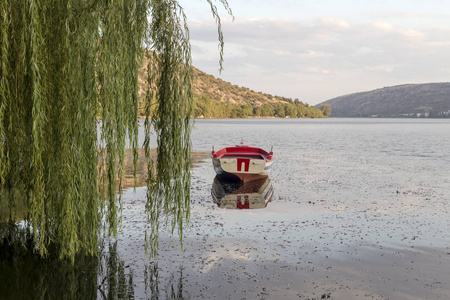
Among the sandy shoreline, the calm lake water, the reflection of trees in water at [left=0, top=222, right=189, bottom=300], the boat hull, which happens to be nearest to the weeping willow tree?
the reflection of trees in water at [left=0, top=222, right=189, bottom=300]

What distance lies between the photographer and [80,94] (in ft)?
22.3

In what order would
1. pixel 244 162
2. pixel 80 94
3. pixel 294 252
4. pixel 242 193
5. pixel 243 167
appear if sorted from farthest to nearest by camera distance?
pixel 243 167
pixel 244 162
pixel 242 193
pixel 294 252
pixel 80 94

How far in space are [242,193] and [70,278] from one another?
45.0ft

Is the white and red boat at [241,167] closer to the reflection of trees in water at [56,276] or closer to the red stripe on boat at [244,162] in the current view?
the red stripe on boat at [244,162]

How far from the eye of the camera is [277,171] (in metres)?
32.2

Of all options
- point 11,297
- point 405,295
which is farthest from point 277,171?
point 11,297

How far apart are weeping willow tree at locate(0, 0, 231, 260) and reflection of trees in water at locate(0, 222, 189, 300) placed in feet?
3.30

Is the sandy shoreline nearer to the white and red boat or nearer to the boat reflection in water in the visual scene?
the boat reflection in water

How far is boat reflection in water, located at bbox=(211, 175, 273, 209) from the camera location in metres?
18.9

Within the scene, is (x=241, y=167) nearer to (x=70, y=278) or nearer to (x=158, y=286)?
(x=158, y=286)

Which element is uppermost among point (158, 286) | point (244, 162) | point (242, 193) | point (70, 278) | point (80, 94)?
point (80, 94)

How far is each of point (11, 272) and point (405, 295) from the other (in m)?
7.91

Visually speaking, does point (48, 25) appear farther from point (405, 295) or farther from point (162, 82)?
point (405, 295)

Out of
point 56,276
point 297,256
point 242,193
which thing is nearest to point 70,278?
point 56,276
